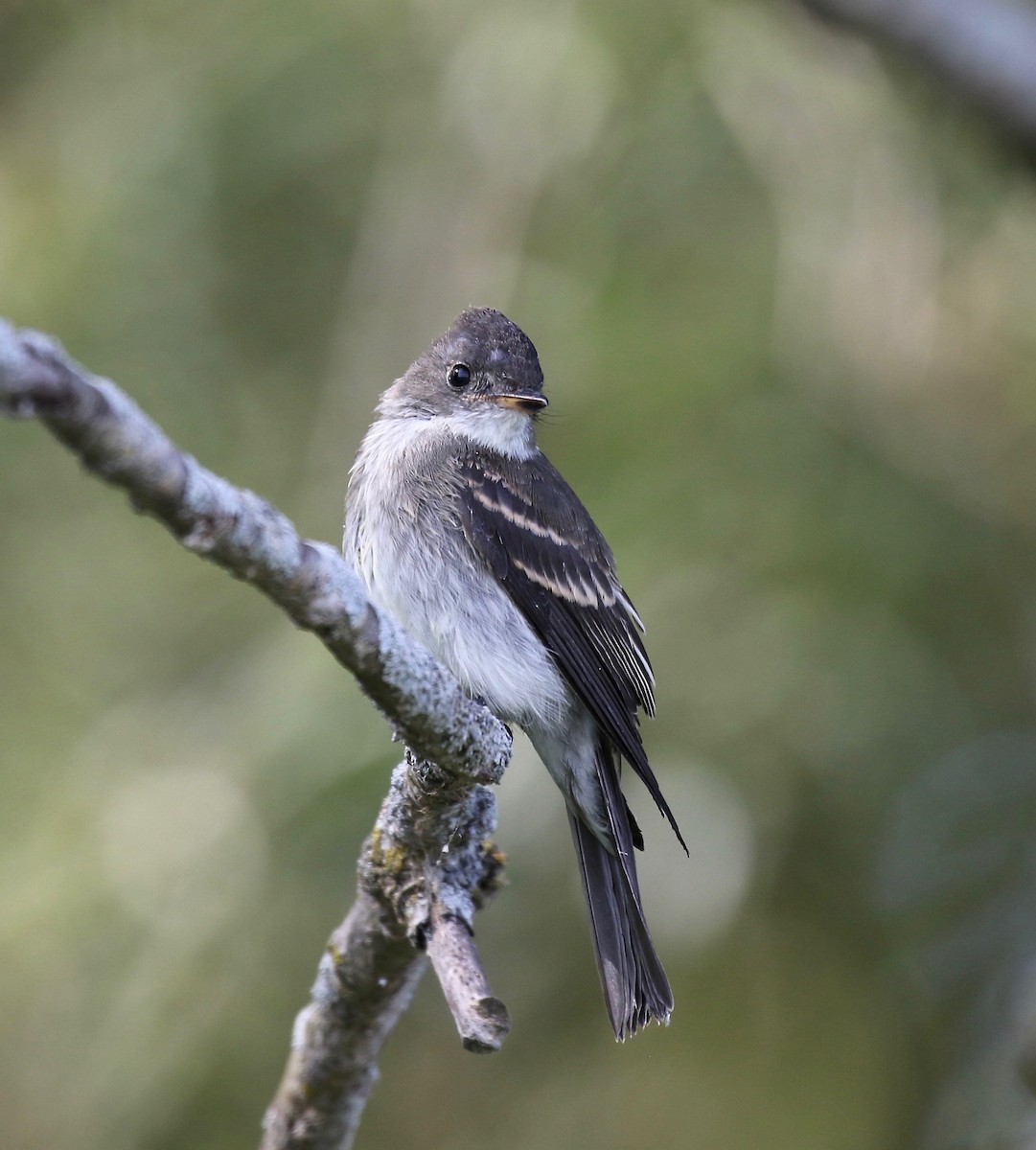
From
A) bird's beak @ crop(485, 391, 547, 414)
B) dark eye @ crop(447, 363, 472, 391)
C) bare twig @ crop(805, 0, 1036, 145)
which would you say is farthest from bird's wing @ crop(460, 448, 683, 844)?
bare twig @ crop(805, 0, 1036, 145)

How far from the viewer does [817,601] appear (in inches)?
155

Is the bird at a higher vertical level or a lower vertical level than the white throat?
lower

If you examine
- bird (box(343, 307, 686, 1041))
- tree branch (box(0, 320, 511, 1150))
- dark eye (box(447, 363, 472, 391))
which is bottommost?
tree branch (box(0, 320, 511, 1150))

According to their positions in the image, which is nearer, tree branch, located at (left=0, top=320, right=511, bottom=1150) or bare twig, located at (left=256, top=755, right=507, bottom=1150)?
tree branch, located at (left=0, top=320, right=511, bottom=1150)

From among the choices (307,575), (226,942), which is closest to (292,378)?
→ (226,942)

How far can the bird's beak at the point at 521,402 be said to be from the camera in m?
3.39

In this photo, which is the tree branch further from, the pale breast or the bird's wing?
the bird's wing

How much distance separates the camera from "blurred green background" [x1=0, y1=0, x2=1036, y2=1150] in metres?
3.74

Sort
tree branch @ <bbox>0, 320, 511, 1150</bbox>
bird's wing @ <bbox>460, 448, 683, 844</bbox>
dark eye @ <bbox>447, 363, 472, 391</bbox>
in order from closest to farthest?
tree branch @ <bbox>0, 320, 511, 1150</bbox>
bird's wing @ <bbox>460, 448, 683, 844</bbox>
dark eye @ <bbox>447, 363, 472, 391</bbox>

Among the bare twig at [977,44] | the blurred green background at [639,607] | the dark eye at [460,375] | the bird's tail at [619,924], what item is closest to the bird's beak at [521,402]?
the dark eye at [460,375]

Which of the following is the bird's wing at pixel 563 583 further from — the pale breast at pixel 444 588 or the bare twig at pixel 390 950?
the bare twig at pixel 390 950

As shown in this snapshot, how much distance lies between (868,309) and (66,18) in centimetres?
325

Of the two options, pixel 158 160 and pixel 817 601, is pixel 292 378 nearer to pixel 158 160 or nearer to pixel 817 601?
pixel 158 160

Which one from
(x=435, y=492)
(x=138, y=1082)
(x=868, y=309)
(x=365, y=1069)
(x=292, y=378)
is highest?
(x=292, y=378)
